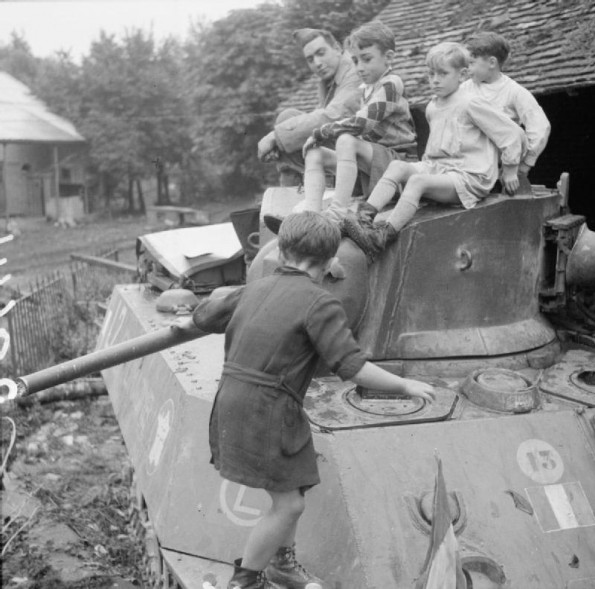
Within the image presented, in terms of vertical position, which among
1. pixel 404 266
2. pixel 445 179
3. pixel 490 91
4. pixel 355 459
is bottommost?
pixel 355 459

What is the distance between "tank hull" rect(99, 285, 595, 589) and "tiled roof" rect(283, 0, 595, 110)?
6.23 meters

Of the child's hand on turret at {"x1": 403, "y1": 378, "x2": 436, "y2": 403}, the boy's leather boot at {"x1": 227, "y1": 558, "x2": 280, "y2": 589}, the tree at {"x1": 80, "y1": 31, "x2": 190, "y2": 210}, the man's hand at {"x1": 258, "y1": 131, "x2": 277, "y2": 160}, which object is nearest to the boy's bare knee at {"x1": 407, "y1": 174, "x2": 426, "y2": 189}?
the child's hand on turret at {"x1": 403, "y1": 378, "x2": 436, "y2": 403}

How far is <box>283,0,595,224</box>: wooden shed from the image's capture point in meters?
8.95

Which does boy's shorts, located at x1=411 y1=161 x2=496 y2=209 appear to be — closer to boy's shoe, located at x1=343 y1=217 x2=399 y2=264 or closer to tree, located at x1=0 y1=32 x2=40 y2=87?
boy's shoe, located at x1=343 y1=217 x2=399 y2=264

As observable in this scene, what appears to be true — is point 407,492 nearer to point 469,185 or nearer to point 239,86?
point 469,185

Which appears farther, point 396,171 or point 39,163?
point 39,163

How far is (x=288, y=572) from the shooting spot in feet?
9.21

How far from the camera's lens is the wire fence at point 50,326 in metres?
9.98

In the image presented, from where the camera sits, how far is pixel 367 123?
161 inches

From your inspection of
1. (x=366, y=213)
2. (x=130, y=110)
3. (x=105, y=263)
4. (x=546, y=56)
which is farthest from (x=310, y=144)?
(x=130, y=110)

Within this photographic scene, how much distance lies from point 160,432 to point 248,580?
129 cm

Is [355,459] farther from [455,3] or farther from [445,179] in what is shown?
[455,3]

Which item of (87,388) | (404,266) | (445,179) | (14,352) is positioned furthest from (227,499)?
(14,352)

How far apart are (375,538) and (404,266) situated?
4.35 ft
